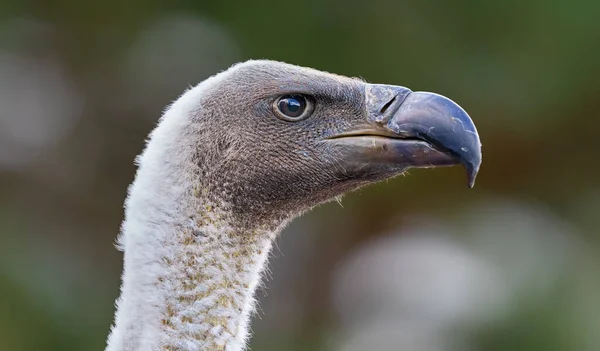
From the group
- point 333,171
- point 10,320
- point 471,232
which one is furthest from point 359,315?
point 333,171

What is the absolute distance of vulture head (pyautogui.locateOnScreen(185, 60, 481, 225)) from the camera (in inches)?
107

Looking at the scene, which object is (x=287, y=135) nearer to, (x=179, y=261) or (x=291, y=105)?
(x=291, y=105)

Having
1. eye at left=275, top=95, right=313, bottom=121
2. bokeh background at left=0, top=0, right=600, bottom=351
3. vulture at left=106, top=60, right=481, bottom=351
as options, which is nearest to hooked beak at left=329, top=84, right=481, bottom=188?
vulture at left=106, top=60, right=481, bottom=351

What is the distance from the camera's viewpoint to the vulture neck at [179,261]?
8.11 feet

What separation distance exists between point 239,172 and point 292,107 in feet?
0.91

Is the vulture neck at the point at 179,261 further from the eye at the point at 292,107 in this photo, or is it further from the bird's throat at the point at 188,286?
the eye at the point at 292,107

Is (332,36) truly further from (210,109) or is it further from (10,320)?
(210,109)

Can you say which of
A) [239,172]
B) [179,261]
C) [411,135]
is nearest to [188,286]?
[179,261]

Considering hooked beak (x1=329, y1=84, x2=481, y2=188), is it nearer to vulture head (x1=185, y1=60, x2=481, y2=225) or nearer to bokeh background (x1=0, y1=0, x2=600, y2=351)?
vulture head (x1=185, y1=60, x2=481, y2=225)

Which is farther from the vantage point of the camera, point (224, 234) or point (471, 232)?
point (471, 232)

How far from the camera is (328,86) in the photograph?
2801 mm

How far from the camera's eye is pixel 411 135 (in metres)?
2.63

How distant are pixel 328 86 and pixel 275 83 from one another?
172 millimetres

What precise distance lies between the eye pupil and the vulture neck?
301 millimetres
